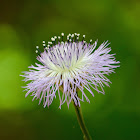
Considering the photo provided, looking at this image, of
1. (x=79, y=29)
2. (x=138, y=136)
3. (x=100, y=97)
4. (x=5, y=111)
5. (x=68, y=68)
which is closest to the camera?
(x=68, y=68)

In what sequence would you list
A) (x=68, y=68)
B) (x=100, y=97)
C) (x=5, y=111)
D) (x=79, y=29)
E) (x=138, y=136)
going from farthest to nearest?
1. (x=79, y=29)
2. (x=5, y=111)
3. (x=100, y=97)
4. (x=138, y=136)
5. (x=68, y=68)

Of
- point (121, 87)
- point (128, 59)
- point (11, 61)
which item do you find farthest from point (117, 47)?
point (11, 61)

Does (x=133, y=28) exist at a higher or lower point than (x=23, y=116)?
higher

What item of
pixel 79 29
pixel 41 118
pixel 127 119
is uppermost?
pixel 79 29

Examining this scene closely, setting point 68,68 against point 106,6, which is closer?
point 68,68

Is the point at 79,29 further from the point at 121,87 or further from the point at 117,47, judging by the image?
the point at 121,87
